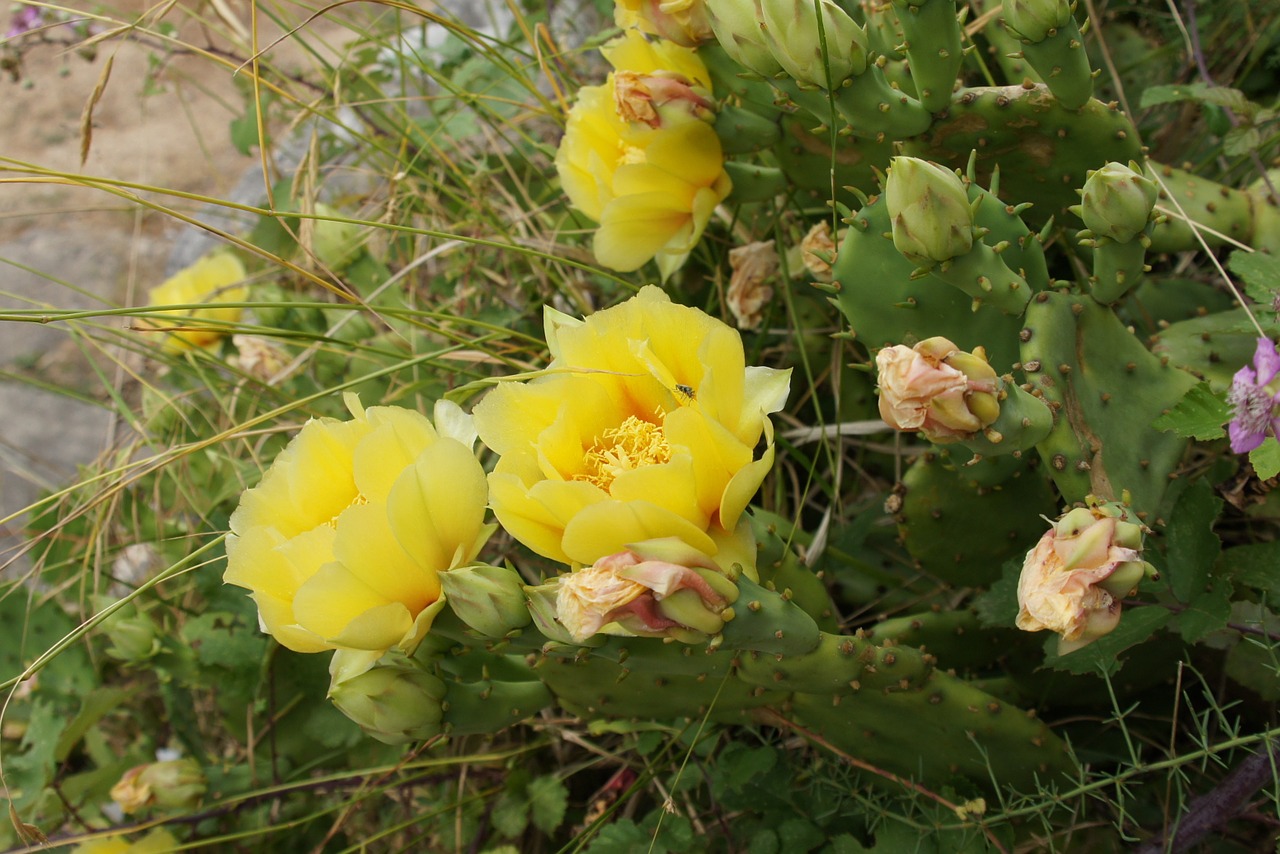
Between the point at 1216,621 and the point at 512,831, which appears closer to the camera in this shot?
the point at 1216,621

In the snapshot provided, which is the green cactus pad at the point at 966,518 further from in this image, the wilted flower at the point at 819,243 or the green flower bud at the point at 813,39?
the green flower bud at the point at 813,39

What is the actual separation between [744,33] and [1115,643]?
1.72 ft

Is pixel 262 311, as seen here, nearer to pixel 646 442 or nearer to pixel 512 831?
pixel 512 831

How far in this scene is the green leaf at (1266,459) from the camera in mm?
645

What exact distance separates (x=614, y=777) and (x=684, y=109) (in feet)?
2.25

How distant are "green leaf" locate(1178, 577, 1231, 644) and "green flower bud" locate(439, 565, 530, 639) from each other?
0.49 meters

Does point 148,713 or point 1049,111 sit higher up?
point 1049,111

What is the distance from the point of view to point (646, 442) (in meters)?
0.68

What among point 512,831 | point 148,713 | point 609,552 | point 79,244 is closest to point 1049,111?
point 609,552

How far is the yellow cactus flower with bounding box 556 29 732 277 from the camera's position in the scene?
2.96ft

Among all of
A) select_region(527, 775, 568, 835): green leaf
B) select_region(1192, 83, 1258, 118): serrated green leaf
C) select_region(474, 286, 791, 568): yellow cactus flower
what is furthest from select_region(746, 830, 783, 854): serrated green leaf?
select_region(1192, 83, 1258, 118): serrated green leaf

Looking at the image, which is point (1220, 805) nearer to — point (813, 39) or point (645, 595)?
point (645, 595)

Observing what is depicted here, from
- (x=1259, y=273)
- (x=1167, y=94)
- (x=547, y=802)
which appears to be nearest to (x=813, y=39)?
(x=1259, y=273)

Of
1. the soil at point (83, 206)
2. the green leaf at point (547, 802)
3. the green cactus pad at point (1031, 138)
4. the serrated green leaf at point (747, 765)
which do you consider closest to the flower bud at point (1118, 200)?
the green cactus pad at point (1031, 138)
